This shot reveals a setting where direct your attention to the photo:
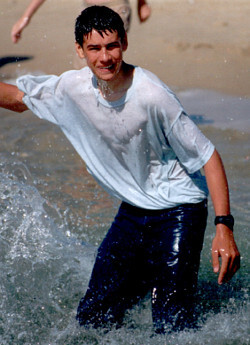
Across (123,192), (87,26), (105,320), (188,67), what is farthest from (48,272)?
(188,67)

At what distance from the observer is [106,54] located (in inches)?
112

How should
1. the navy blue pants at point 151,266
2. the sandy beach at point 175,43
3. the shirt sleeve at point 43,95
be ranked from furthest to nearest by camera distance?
the sandy beach at point 175,43, the shirt sleeve at point 43,95, the navy blue pants at point 151,266

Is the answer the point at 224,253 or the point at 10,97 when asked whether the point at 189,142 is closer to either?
the point at 224,253

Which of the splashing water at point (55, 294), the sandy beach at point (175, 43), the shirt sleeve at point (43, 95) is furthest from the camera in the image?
the sandy beach at point (175, 43)

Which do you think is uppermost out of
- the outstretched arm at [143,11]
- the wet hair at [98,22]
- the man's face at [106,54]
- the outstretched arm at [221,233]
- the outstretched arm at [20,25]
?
the wet hair at [98,22]

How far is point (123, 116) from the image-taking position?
291 cm

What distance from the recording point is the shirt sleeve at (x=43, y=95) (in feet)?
10.2

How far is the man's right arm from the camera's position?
321cm

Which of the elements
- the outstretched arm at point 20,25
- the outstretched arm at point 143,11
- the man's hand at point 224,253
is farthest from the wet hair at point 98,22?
the outstretched arm at point 143,11

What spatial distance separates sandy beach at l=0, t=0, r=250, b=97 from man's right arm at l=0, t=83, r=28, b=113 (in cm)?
481

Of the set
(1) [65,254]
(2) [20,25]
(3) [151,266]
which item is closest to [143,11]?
(2) [20,25]

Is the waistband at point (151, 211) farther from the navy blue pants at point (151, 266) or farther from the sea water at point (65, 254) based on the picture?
the sea water at point (65, 254)

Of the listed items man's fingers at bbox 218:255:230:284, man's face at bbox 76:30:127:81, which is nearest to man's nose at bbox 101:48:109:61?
man's face at bbox 76:30:127:81

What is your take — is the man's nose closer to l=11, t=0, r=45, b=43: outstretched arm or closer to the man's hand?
the man's hand
